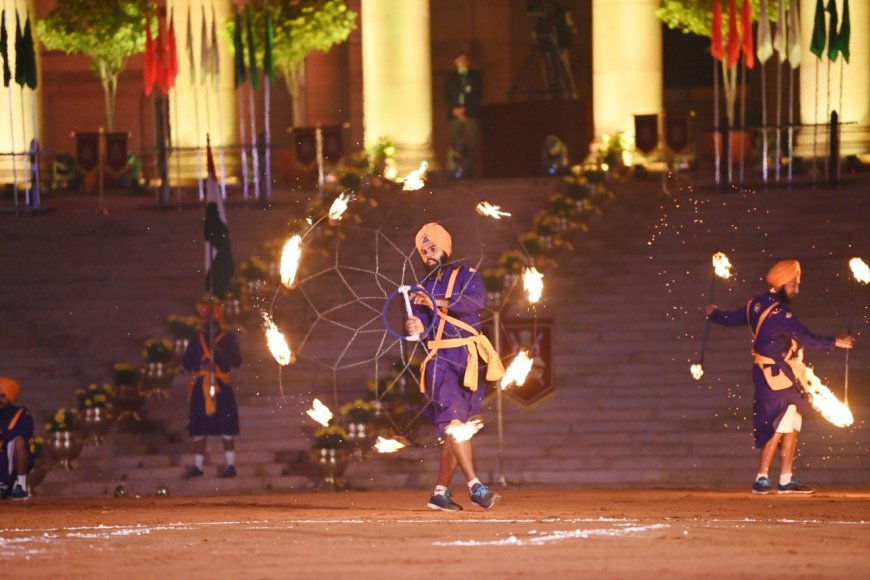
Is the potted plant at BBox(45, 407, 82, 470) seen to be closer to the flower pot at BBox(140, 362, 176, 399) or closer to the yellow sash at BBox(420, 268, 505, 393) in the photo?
the flower pot at BBox(140, 362, 176, 399)

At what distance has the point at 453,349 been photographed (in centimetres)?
1486

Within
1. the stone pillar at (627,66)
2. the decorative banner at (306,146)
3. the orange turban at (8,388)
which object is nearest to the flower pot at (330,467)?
the orange turban at (8,388)

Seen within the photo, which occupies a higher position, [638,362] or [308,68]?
[308,68]

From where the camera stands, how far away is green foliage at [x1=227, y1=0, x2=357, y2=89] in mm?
32875

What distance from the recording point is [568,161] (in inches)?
1347

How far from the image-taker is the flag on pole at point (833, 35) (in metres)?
29.0

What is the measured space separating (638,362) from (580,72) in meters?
19.8

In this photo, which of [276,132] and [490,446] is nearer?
[490,446]

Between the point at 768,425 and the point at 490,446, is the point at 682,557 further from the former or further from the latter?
the point at 490,446

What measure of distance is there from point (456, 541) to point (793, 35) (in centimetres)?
1875

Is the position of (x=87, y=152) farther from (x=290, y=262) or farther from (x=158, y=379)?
(x=290, y=262)

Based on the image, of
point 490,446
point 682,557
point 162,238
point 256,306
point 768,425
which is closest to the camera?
point 682,557

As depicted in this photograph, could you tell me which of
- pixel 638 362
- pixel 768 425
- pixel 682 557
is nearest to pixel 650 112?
pixel 638 362

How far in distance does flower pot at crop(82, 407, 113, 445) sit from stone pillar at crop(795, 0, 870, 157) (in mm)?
13472
